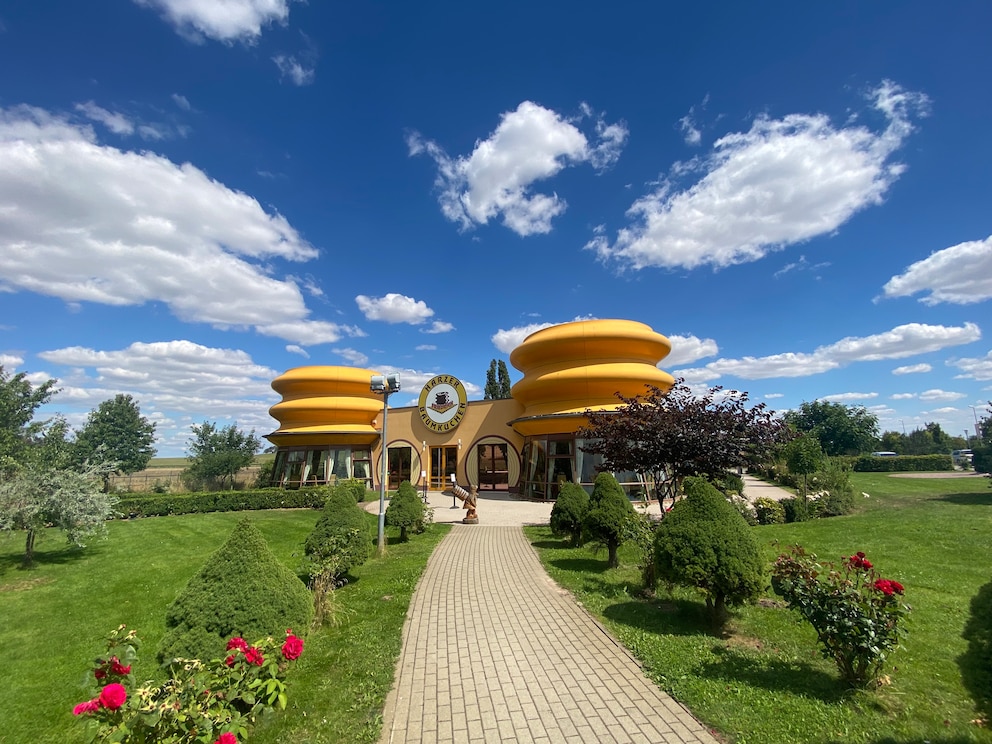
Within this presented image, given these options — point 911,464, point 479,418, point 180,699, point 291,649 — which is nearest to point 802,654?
point 291,649

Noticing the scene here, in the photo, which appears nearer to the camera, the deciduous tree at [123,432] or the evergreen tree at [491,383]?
the deciduous tree at [123,432]

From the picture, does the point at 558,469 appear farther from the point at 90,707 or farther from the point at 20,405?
the point at 20,405

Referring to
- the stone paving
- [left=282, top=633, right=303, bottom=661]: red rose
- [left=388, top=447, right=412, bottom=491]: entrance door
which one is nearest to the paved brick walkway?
the stone paving

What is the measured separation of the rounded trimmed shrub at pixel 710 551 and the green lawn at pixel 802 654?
0.65m

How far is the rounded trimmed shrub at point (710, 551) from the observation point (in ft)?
19.0

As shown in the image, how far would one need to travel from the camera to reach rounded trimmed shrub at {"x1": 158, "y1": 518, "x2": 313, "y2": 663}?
162 inches

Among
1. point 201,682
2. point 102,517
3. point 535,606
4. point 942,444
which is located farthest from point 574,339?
point 942,444

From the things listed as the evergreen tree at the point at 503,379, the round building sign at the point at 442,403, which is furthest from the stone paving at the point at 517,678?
the evergreen tree at the point at 503,379

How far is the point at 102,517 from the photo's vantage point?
1145 cm

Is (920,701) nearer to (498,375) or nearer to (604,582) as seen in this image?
(604,582)

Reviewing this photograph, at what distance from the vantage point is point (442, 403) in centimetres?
2898

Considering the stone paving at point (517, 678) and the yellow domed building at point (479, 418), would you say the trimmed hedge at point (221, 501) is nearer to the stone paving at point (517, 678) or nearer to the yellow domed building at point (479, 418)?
the yellow domed building at point (479, 418)

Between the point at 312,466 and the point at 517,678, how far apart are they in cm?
2559

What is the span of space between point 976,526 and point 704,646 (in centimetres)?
1228
